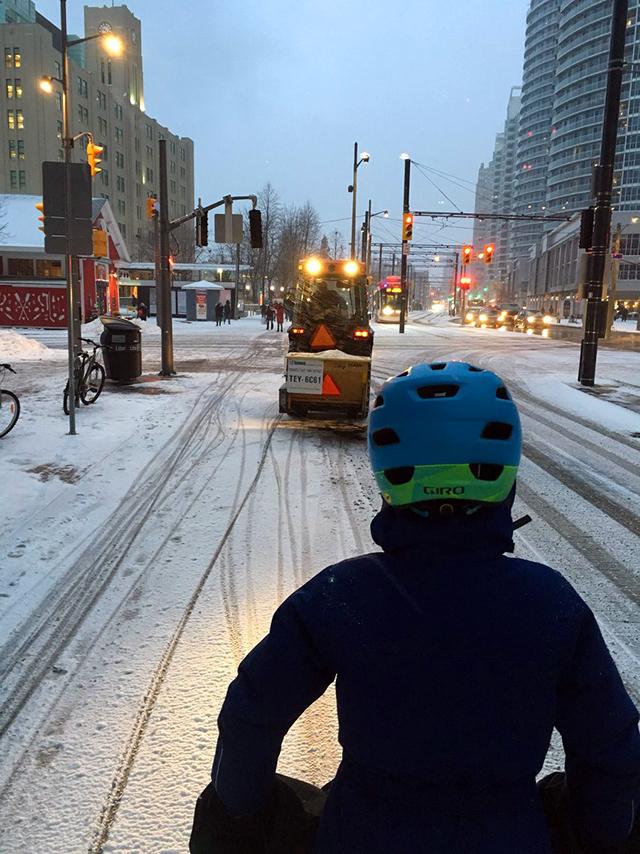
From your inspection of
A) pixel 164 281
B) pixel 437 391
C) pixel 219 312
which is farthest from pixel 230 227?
pixel 219 312

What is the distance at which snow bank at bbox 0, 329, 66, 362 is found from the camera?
20.6 m

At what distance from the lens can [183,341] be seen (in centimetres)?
2884

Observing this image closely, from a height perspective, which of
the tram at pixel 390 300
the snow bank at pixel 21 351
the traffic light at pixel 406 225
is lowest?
the snow bank at pixel 21 351

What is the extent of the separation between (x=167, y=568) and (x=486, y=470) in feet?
13.2

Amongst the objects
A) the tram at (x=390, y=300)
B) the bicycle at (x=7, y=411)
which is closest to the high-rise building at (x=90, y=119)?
the tram at (x=390, y=300)

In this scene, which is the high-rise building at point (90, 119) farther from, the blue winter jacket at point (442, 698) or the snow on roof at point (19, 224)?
the blue winter jacket at point (442, 698)

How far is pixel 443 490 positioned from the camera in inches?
53.6

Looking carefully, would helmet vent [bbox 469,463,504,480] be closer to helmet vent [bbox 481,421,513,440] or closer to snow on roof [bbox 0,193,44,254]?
helmet vent [bbox 481,421,513,440]

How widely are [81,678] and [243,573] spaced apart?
5.13 feet

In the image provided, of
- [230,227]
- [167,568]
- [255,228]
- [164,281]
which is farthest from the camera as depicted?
[230,227]

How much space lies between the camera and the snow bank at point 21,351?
2063 cm

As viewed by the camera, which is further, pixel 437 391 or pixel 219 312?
pixel 219 312

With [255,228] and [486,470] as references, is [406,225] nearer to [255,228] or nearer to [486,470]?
[255,228]

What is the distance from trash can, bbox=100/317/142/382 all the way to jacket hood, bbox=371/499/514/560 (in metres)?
13.6
